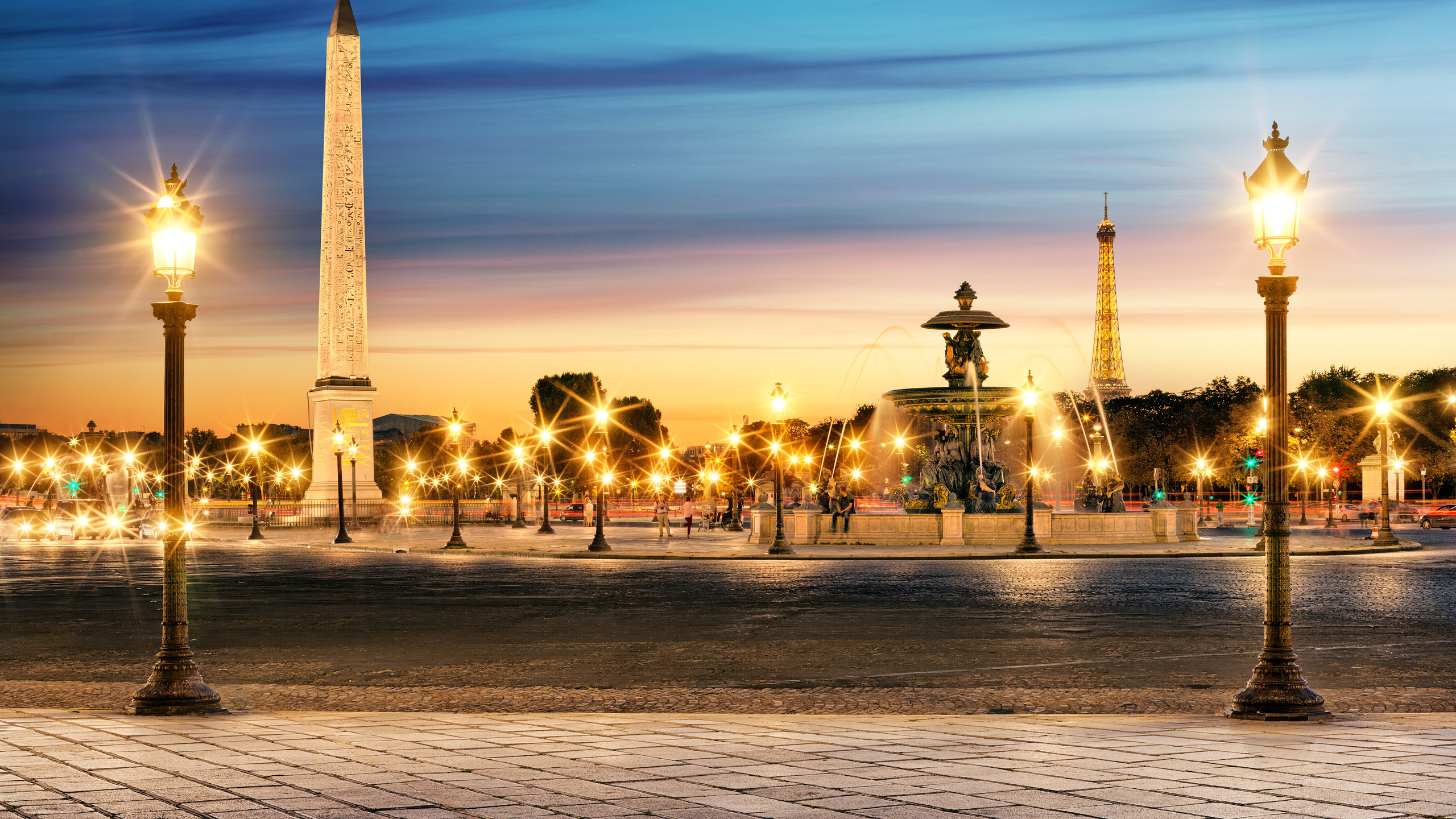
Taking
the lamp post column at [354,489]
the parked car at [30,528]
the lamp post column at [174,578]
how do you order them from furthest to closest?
1. the lamp post column at [354,489]
2. the parked car at [30,528]
3. the lamp post column at [174,578]

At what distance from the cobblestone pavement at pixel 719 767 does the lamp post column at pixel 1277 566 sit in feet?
1.16

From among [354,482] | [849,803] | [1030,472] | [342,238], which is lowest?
[849,803]

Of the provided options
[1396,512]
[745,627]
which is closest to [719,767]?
[745,627]

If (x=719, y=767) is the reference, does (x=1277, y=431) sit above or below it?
above

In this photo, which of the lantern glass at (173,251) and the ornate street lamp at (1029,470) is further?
the ornate street lamp at (1029,470)

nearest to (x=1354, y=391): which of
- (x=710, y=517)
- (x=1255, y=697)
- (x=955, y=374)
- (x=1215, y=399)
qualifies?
(x=1215, y=399)

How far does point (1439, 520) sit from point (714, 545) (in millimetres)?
41534

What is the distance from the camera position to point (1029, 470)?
116ft

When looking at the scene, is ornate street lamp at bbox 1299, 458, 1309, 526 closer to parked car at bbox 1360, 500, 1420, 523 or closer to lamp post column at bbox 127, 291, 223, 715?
parked car at bbox 1360, 500, 1420, 523

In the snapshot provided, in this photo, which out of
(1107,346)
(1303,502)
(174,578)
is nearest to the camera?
(174,578)

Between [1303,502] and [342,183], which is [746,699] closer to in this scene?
[342,183]

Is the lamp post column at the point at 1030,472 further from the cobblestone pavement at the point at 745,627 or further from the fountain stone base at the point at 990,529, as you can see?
the cobblestone pavement at the point at 745,627

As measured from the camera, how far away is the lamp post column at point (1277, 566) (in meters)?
9.75

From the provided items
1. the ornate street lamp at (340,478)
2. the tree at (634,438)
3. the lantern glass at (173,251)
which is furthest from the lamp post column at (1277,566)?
the tree at (634,438)
